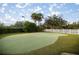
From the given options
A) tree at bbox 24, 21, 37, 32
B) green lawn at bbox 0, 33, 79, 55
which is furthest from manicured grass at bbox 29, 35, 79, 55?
tree at bbox 24, 21, 37, 32

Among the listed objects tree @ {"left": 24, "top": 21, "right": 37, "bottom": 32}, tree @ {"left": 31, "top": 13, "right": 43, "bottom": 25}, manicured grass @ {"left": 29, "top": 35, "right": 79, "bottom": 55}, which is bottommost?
manicured grass @ {"left": 29, "top": 35, "right": 79, "bottom": 55}

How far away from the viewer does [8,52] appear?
5.73 feet

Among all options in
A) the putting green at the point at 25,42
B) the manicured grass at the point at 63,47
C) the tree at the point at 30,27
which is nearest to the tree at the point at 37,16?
the tree at the point at 30,27

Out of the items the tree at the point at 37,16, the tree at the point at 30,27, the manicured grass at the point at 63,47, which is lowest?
the manicured grass at the point at 63,47

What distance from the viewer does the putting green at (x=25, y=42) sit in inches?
68.3

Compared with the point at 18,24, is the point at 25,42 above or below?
below

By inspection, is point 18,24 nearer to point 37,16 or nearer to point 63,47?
point 37,16

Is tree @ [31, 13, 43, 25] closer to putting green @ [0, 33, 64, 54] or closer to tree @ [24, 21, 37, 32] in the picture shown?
tree @ [24, 21, 37, 32]

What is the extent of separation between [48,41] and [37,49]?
0.16 m

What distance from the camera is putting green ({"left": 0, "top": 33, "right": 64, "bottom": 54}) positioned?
1.74 m

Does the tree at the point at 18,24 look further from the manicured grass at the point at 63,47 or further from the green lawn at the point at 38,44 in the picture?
the manicured grass at the point at 63,47

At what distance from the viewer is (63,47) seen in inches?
68.6

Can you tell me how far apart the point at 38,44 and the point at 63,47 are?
291mm

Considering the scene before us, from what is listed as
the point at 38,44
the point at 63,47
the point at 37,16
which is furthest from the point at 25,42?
the point at 63,47
